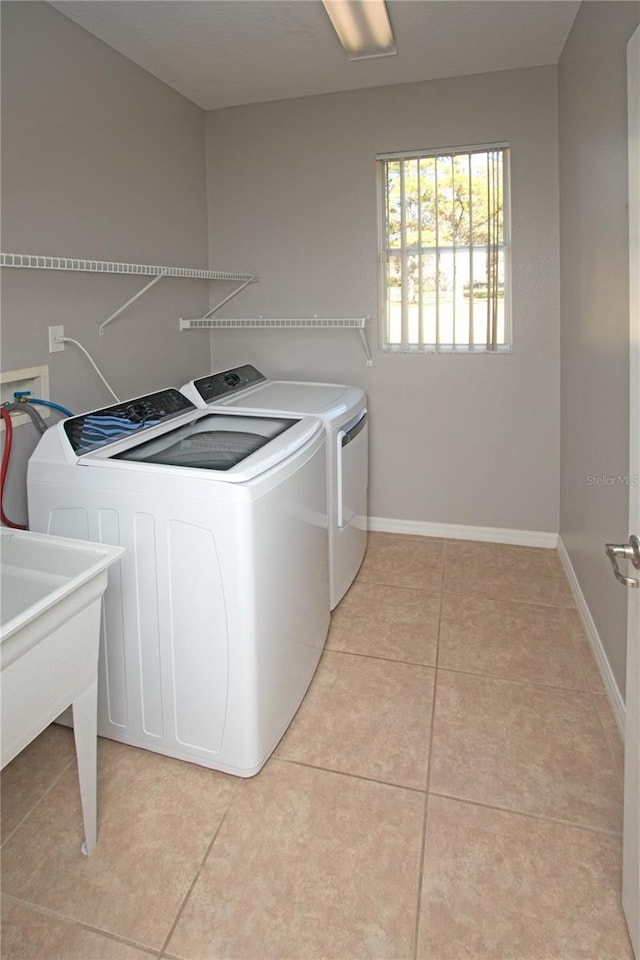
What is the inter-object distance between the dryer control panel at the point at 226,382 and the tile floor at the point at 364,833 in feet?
4.01

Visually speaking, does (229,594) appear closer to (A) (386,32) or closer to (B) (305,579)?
(B) (305,579)

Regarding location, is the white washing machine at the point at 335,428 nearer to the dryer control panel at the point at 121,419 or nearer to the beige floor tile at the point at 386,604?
the beige floor tile at the point at 386,604

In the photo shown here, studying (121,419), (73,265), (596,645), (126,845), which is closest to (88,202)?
(73,265)

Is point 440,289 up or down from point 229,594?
up

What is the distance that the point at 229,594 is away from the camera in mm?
1595

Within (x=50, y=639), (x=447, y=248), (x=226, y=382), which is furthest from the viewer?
(x=447, y=248)

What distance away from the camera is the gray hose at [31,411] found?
2004mm

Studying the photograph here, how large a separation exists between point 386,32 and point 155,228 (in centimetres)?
129

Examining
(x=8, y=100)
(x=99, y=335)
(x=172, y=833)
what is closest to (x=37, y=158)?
(x=8, y=100)

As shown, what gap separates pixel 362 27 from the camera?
2.29 metres

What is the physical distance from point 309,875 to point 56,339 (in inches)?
75.9

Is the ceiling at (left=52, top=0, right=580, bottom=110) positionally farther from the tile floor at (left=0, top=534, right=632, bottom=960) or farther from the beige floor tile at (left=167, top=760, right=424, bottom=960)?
the beige floor tile at (left=167, top=760, right=424, bottom=960)

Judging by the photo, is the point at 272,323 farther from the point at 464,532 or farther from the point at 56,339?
the point at 464,532

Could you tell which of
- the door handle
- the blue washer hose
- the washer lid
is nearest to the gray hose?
the blue washer hose
